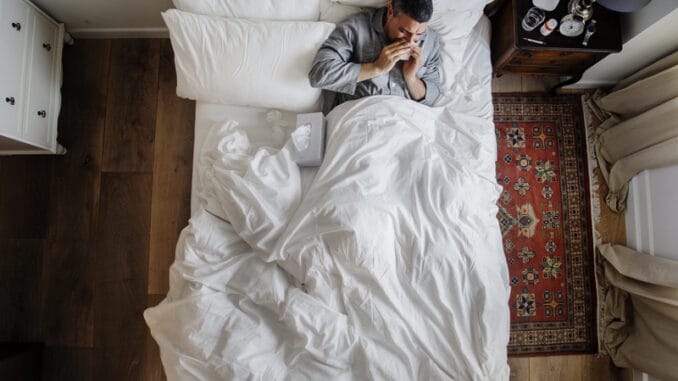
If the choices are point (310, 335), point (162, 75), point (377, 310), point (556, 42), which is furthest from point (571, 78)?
point (162, 75)

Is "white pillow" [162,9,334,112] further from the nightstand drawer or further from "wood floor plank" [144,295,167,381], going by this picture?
"wood floor plank" [144,295,167,381]

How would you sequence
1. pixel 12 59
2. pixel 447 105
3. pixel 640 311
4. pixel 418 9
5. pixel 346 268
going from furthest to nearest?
1. pixel 640 311
2. pixel 447 105
3. pixel 12 59
4. pixel 418 9
5. pixel 346 268

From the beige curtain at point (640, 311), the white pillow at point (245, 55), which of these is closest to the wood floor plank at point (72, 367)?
the white pillow at point (245, 55)

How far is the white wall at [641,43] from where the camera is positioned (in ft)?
4.14

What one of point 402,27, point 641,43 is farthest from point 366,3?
point 641,43

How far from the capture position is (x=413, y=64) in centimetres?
129

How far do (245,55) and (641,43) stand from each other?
58.4 inches

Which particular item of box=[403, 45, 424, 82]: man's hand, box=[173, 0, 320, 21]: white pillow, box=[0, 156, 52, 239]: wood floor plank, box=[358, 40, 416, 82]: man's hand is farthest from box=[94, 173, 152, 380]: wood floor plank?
box=[403, 45, 424, 82]: man's hand

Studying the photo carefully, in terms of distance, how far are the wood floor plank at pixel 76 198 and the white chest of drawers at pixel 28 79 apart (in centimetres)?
12

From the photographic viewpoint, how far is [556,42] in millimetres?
1358

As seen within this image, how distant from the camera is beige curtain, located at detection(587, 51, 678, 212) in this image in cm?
139

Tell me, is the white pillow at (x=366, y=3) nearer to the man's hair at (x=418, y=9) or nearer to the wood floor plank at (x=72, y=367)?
the man's hair at (x=418, y=9)

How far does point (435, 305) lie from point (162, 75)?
4.90 ft

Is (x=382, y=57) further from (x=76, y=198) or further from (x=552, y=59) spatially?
(x=76, y=198)
